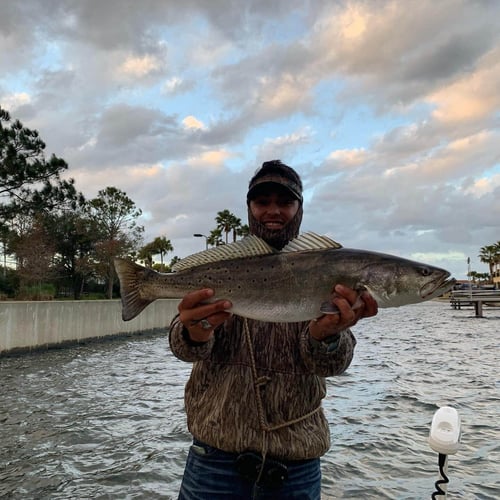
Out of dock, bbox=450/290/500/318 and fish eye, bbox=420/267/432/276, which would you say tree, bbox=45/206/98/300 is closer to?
dock, bbox=450/290/500/318

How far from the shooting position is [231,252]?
3.44m

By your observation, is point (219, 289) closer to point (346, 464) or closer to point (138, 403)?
point (346, 464)

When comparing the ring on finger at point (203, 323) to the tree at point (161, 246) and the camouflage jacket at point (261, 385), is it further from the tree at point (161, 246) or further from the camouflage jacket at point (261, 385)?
the tree at point (161, 246)

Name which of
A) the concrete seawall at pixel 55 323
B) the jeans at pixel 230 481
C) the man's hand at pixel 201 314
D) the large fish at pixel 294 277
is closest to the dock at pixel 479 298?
the concrete seawall at pixel 55 323

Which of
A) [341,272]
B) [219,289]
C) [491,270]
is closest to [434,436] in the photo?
[341,272]

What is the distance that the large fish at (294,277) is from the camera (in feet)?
10.6

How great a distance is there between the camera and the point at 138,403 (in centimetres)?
1374

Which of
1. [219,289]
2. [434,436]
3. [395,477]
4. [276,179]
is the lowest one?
[395,477]

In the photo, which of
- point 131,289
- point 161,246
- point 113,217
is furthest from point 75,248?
point 131,289

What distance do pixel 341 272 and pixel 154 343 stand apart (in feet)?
96.0

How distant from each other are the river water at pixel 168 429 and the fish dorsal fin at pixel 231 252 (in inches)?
223

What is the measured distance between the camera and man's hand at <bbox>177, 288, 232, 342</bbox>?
3.02m

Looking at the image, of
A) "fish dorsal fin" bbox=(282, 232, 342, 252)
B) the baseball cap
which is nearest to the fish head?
"fish dorsal fin" bbox=(282, 232, 342, 252)

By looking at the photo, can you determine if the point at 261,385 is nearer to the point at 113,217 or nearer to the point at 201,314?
the point at 201,314
